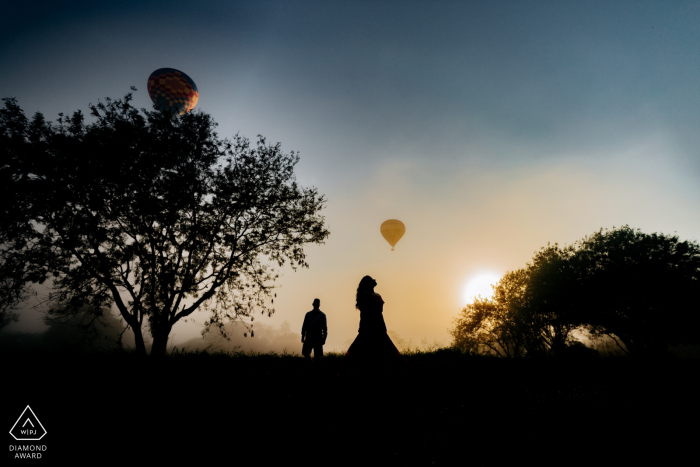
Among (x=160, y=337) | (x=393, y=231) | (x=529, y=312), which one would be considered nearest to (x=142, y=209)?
(x=160, y=337)

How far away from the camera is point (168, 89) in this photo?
15391mm

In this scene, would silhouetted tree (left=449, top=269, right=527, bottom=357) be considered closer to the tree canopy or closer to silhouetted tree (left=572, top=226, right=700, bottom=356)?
the tree canopy

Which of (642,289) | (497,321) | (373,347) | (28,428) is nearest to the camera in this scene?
(28,428)

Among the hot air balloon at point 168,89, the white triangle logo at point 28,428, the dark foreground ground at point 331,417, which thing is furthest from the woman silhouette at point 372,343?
the hot air balloon at point 168,89

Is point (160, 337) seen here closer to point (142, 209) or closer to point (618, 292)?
point (142, 209)

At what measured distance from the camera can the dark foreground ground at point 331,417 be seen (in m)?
3.67

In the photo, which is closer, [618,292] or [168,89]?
[168,89]

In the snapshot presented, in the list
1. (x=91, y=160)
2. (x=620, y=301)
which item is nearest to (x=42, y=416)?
(x=91, y=160)

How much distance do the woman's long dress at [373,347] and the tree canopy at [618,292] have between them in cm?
1982

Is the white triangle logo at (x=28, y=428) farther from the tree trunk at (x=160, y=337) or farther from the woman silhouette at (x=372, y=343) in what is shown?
the tree trunk at (x=160, y=337)

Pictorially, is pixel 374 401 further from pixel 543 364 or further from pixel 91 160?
pixel 91 160

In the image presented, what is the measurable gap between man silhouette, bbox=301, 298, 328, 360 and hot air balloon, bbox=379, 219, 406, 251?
15.0 m

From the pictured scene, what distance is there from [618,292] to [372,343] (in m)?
29.8

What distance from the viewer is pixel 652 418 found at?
4.99 m
